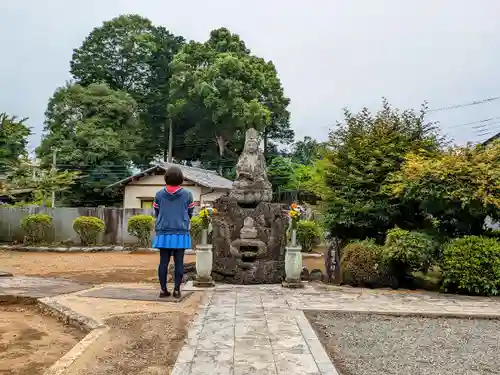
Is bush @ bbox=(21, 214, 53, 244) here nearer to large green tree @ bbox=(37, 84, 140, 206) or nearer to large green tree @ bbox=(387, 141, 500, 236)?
large green tree @ bbox=(37, 84, 140, 206)

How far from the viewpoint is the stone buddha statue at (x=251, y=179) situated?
913cm

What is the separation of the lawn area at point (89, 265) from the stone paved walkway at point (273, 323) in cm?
338

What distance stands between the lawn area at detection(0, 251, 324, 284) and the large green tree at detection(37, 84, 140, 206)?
410 inches

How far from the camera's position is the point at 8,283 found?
7.75 metres

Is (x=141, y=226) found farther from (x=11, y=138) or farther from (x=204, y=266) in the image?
(x=204, y=266)

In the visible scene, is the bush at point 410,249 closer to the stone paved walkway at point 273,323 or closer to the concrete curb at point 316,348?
the stone paved walkway at point 273,323

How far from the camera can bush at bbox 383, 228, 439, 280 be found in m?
7.83

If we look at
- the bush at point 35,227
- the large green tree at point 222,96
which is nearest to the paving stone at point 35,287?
the bush at point 35,227

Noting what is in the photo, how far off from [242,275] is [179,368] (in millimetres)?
5143

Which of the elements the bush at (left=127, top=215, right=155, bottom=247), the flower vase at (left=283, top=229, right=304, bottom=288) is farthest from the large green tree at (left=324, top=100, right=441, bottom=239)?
the bush at (left=127, top=215, right=155, bottom=247)

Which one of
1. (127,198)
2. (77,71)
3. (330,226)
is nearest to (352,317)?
(330,226)

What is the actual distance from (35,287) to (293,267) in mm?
4054

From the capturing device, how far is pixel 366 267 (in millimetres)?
8461

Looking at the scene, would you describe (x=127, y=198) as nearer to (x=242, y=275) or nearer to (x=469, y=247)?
(x=242, y=275)
